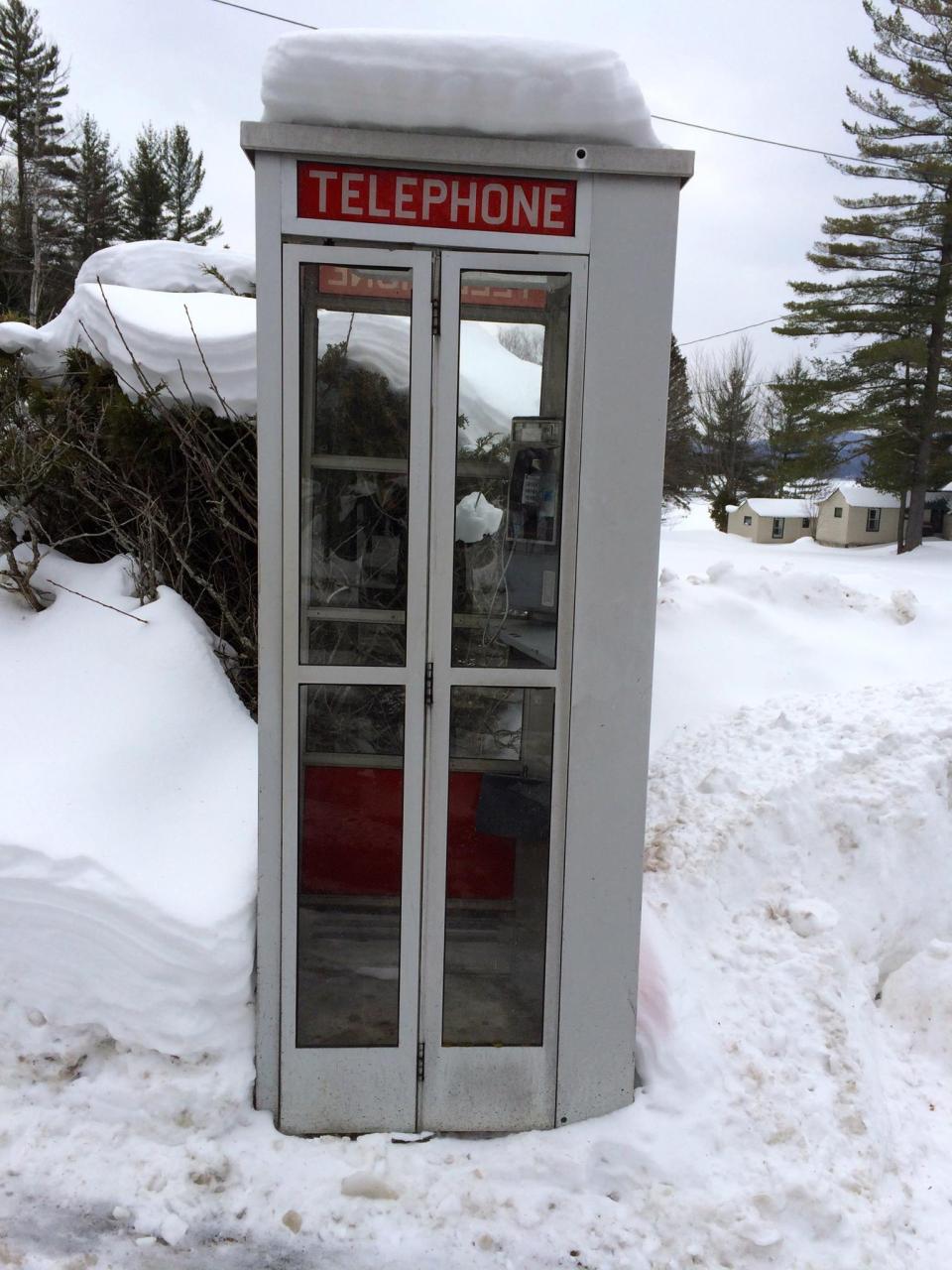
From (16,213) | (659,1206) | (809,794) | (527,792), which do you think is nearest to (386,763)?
(527,792)

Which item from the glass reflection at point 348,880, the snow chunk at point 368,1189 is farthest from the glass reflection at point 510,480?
the snow chunk at point 368,1189

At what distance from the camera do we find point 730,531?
1337 inches

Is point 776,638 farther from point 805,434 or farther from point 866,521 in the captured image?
point 866,521

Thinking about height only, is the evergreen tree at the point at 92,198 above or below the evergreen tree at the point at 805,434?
above

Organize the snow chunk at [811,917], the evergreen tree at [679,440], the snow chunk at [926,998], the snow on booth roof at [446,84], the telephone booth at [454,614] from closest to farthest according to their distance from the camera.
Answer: the snow on booth roof at [446,84] → the telephone booth at [454,614] → the snow chunk at [926,998] → the snow chunk at [811,917] → the evergreen tree at [679,440]

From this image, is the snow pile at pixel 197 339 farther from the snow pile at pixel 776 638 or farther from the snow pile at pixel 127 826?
the snow pile at pixel 776 638

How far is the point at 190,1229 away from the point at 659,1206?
128cm

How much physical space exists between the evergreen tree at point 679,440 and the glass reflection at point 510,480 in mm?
26388

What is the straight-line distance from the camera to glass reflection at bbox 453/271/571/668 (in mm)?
2752

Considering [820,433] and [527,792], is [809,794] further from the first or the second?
[820,433]

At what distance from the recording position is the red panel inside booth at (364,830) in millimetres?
2877

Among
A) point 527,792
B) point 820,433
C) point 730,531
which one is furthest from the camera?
point 730,531

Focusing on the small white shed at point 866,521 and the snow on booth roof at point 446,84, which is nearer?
the snow on booth roof at point 446,84

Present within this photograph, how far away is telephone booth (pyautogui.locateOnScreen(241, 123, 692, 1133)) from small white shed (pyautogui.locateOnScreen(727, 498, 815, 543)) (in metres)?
30.0
